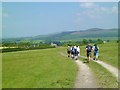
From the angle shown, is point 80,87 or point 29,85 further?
point 29,85

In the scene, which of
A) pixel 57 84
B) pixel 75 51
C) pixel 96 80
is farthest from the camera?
pixel 75 51

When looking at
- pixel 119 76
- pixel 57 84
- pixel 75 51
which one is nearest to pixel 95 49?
pixel 75 51

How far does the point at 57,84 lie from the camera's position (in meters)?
22.3

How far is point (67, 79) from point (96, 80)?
80.8 inches

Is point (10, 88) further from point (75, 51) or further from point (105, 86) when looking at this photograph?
point (75, 51)

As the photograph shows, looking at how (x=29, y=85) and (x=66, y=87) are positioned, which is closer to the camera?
(x=66, y=87)

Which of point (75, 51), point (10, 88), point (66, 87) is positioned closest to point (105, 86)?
point (66, 87)

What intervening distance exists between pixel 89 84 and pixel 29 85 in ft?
12.4

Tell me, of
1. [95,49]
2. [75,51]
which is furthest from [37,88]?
[75,51]

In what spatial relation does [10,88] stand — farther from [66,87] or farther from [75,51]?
[75,51]

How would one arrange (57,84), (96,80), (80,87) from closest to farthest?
(80,87)
(57,84)
(96,80)

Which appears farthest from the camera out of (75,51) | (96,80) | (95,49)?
(75,51)

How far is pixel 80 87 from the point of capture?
2075 centimetres

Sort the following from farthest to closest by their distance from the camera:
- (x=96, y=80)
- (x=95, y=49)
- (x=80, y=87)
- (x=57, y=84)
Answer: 1. (x=95, y=49)
2. (x=96, y=80)
3. (x=57, y=84)
4. (x=80, y=87)
